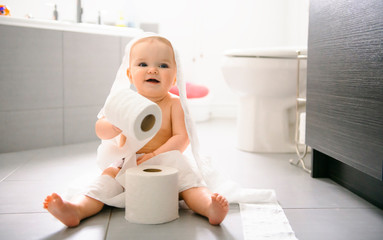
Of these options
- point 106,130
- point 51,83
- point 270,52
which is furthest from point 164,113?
point 51,83

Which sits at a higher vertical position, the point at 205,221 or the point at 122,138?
the point at 122,138

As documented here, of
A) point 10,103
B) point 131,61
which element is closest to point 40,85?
point 10,103

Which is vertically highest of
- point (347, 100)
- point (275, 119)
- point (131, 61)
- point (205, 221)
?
point (131, 61)

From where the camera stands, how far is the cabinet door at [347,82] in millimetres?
892

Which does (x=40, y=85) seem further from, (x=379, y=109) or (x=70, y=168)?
(x=379, y=109)

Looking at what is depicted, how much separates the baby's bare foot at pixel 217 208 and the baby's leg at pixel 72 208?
11.3 inches

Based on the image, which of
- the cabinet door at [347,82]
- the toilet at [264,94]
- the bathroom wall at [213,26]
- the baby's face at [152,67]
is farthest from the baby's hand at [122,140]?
the bathroom wall at [213,26]

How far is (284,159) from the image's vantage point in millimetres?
1613

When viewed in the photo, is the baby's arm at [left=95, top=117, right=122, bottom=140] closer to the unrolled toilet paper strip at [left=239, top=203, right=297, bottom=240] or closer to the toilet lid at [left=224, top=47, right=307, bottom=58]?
the unrolled toilet paper strip at [left=239, top=203, right=297, bottom=240]

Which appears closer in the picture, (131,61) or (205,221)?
(205,221)

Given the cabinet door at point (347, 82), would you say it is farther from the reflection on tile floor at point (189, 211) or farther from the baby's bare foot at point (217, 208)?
the baby's bare foot at point (217, 208)

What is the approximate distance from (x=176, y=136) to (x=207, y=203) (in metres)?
0.23

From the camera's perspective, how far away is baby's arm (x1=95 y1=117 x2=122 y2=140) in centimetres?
95

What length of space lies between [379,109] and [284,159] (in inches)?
30.1
